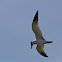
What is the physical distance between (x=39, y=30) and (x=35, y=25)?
0.72 meters

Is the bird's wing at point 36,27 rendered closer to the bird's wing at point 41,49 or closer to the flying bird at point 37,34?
the flying bird at point 37,34

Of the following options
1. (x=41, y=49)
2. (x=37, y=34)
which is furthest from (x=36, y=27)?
(x=41, y=49)

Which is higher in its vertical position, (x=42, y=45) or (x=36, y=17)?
(x=36, y=17)

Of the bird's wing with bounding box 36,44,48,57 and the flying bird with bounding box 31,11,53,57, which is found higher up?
the flying bird with bounding box 31,11,53,57

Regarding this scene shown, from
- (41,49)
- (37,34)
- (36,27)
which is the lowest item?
(41,49)

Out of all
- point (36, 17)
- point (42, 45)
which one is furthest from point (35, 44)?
point (36, 17)

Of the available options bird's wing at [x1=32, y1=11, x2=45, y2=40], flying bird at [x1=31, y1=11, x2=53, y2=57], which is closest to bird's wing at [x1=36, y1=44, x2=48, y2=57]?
flying bird at [x1=31, y1=11, x2=53, y2=57]

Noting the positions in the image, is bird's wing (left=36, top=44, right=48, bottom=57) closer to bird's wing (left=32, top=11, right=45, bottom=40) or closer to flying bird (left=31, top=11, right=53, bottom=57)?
flying bird (left=31, top=11, right=53, bottom=57)

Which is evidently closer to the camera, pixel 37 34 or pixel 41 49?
pixel 37 34

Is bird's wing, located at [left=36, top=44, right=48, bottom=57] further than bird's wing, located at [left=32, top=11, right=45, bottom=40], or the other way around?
bird's wing, located at [left=36, top=44, right=48, bottom=57]

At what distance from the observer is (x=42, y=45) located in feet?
89.7

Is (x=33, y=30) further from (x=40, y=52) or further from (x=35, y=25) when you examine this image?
(x=40, y=52)

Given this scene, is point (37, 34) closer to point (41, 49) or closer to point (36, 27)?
point (36, 27)

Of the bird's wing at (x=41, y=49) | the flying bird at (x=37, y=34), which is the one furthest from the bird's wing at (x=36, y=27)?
the bird's wing at (x=41, y=49)
